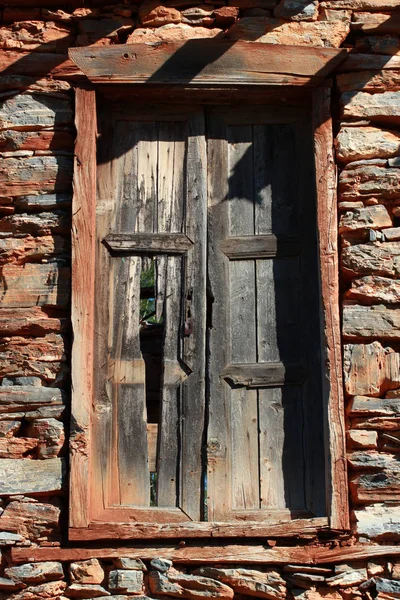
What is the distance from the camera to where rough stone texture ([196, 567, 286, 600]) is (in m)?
4.24

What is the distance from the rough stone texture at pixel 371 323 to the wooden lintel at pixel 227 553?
964mm

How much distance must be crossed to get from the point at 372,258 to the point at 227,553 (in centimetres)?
154

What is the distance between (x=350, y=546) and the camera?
431 cm

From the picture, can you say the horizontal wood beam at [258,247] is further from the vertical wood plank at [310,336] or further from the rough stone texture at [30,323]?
the rough stone texture at [30,323]

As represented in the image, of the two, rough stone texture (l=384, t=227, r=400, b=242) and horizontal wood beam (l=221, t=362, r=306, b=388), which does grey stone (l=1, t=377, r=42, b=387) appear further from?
rough stone texture (l=384, t=227, r=400, b=242)

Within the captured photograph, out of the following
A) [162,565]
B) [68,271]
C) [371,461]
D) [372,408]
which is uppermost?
[68,271]

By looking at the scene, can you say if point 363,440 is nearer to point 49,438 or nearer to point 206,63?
point 49,438

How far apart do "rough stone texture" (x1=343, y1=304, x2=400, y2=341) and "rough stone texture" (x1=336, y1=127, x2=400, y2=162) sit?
0.78 m

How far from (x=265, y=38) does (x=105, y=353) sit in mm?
1797

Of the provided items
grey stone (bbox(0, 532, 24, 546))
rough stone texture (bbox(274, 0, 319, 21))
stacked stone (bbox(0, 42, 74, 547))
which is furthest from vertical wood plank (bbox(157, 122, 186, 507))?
rough stone texture (bbox(274, 0, 319, 21))

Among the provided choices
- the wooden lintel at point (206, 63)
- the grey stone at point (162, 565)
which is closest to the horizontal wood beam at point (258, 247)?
the wooden lintel at point (206, 63)

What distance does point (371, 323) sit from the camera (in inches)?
179

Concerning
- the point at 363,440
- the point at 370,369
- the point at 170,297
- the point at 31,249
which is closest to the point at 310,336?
the point at 370,369

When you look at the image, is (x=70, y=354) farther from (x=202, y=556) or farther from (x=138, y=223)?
(x=202, y=556)
